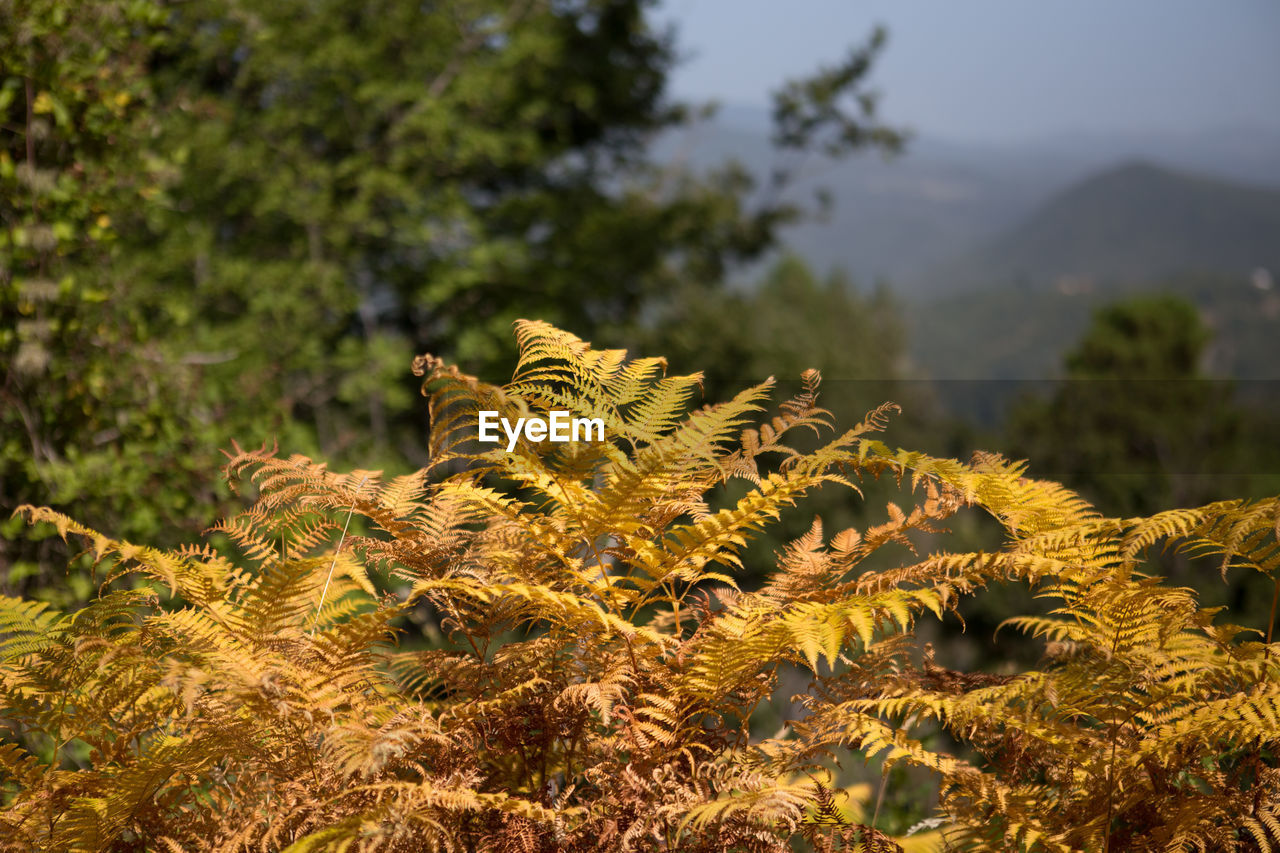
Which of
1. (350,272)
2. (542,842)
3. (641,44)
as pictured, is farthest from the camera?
(641,44)

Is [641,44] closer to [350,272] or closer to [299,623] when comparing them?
[350,272]

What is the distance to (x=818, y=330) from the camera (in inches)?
1954

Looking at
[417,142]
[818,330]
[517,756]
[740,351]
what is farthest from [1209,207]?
[517,756]

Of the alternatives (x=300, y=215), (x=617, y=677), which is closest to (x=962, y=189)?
(x=300, y=215)

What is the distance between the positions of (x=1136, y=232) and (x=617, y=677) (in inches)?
4226

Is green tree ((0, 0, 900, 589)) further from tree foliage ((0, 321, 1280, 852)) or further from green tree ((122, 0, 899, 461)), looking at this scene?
tree foliage ((0, 321, 1280, 852))

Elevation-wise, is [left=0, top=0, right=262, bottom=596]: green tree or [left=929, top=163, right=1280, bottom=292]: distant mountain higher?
[left=929, top=163, right=1280, bottom=292]: distant mountain

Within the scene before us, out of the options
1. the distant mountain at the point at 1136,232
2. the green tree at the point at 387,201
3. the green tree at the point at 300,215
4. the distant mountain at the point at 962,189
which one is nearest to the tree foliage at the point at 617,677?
the green tree at the point at 300,215

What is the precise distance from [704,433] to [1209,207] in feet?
335

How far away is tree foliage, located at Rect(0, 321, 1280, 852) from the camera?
3.77 ft

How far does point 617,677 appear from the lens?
3.88 ft

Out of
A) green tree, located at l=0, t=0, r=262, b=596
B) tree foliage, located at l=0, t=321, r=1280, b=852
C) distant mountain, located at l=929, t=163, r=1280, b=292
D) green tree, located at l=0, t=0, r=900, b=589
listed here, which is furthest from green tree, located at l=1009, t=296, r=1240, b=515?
distant mountain, located at l=929, t=163, r=1280, b=292

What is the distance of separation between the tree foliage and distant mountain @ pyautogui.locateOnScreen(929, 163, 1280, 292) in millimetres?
72530

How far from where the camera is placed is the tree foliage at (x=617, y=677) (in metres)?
1.15
